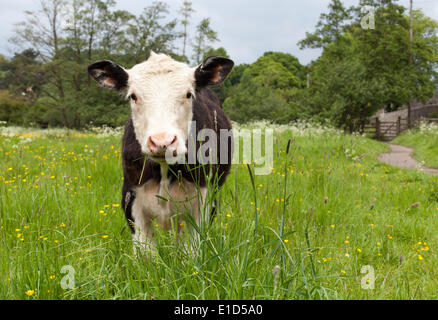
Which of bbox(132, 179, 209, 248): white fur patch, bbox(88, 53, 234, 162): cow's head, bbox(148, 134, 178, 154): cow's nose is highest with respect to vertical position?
bbox(88, 53, 234, 162): cow's head

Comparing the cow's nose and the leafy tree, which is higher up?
the leafy tree

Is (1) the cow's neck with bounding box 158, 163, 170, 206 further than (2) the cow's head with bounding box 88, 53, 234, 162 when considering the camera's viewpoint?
Yes

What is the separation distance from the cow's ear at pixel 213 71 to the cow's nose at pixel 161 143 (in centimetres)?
93

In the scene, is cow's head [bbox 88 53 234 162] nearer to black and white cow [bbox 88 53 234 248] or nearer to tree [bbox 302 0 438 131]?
black and white cow [bbox 88 53 234 248]

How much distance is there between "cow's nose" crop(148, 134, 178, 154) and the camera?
205 cm

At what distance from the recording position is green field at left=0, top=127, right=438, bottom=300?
5.57 ft

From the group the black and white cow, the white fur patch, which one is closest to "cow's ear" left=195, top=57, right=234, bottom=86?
the black and white cow

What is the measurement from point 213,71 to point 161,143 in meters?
1.14

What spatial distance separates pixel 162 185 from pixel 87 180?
2455 millimetres

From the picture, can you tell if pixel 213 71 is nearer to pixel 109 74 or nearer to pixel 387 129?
pixel 109 74

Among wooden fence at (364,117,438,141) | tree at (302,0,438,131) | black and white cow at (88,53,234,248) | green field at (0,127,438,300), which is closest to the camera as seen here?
green field at (0,127,438,300)

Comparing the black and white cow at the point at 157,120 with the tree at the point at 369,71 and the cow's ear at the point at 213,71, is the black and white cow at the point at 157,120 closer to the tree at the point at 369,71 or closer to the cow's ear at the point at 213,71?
the cow's ear at the point at 213,71

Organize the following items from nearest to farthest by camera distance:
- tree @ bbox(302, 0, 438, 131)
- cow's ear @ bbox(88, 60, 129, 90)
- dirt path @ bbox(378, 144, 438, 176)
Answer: cow's ear @ bbox(88, 60, 129, 90), dirt path @ bbox(378, 144, 438, 176), tree @ bbox(302, 0, 438, 131)
